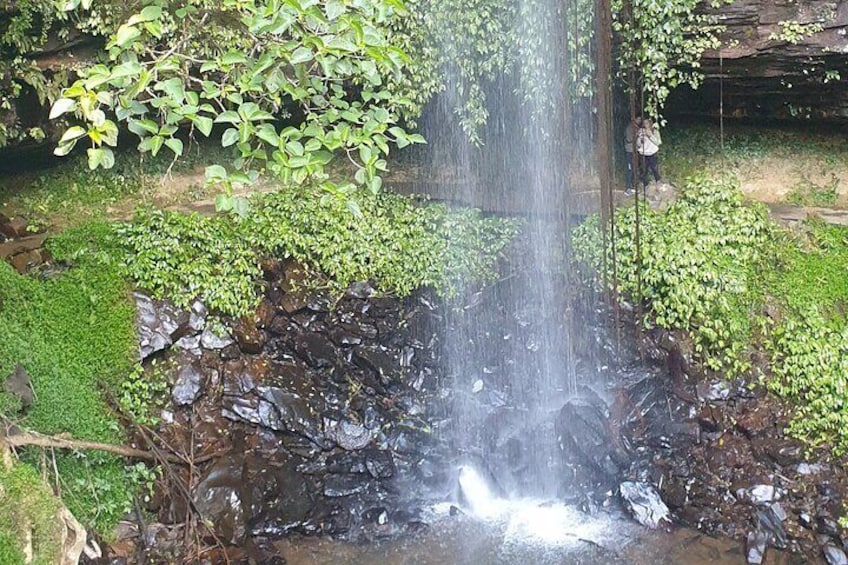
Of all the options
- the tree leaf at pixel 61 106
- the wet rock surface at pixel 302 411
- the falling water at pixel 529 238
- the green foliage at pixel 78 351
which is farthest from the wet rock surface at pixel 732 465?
the tree leaf at pixel 61 106

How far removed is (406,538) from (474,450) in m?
1.44

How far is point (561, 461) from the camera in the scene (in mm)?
7777

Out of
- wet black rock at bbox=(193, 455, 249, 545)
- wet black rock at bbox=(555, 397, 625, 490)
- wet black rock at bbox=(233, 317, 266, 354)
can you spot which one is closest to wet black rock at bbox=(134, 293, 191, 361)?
wet black rock at bbox=(233, 317, 266, 354)

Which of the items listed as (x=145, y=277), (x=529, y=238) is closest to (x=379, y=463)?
(x=145, y=277)

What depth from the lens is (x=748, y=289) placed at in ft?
26.7

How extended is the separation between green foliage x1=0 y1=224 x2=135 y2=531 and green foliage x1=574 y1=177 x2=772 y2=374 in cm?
527

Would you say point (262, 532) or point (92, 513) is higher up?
point (92, 513)

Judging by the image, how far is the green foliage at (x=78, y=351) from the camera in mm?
6367

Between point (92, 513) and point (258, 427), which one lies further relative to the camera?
point (258, 427)

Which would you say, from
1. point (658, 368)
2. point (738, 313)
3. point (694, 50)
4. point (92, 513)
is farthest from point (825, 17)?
point (92, 513)

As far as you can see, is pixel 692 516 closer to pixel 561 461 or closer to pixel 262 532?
pixel 561 461

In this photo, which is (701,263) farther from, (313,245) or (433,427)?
(313,245)

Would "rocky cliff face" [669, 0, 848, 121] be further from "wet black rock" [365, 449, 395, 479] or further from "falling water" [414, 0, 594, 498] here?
"wet black rock" [365, 449, 395, 479]

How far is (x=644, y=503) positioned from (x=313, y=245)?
4.49 meters
